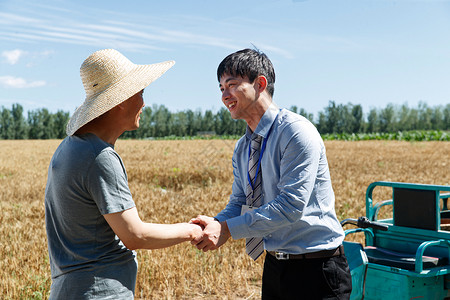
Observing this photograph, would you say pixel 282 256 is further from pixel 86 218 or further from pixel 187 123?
pixel 187 123

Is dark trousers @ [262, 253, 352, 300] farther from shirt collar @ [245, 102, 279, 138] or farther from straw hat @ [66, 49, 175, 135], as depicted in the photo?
straw hat @ [66, 49, 175, 135]

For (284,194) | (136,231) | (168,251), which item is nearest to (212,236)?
(284,194)

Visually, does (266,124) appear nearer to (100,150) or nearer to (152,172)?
(100,150)

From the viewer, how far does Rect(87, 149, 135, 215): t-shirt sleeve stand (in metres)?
1.82

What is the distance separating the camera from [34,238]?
6184 millimetres

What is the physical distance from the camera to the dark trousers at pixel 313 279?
239 cm

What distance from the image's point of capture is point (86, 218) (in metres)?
1.89

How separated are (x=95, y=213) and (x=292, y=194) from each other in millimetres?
992

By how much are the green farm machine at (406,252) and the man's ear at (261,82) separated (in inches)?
57.0

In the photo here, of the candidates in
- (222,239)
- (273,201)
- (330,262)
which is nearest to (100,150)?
(273,201)

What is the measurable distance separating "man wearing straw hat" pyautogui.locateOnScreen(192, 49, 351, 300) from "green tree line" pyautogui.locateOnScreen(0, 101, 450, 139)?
2527 inches

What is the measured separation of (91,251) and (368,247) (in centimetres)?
296

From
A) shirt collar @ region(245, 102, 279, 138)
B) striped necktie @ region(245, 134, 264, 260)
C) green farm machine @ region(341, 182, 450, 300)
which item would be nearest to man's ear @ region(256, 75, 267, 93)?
shirt collar @ region(245, 102, 279, 138)

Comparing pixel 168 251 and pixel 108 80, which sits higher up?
pixel 108 80
